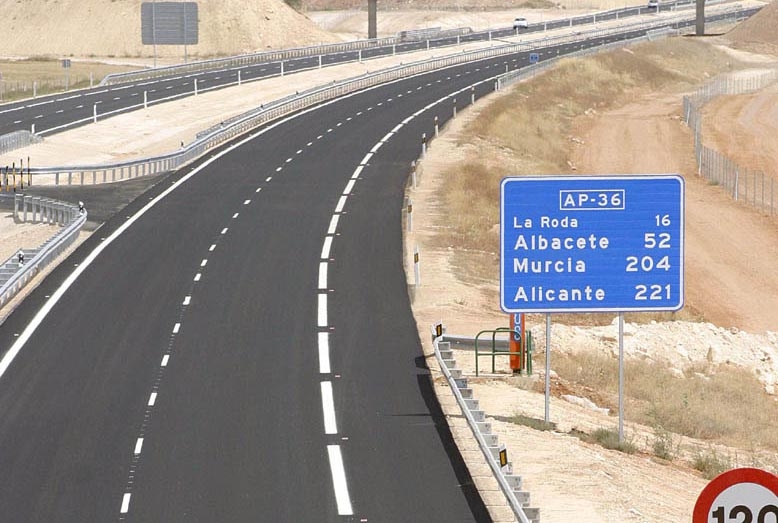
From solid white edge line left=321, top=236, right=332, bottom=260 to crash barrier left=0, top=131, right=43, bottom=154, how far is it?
94.9ft

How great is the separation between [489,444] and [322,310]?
13850 millimetres

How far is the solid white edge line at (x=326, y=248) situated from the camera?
41469mm

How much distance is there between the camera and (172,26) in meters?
114

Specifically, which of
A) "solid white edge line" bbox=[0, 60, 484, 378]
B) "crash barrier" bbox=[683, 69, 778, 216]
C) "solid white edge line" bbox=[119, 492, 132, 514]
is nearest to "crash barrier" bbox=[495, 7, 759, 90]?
"crash barrier" bbox=[683, 69, 778, 216]

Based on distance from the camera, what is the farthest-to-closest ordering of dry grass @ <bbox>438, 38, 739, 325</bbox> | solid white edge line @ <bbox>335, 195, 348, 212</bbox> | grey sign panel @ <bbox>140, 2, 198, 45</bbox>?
grey sign panel @ <bbox>140, 2, 198, 45</bbox> < solid white edge line @ <bbox>335, 195, 348, 212</bbox> < dry grass @ <bbox>438, 38, 739, 325</bbox>

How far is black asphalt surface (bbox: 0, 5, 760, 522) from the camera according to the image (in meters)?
20.7

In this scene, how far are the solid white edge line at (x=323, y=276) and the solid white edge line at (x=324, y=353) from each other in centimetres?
515

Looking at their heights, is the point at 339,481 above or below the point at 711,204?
above

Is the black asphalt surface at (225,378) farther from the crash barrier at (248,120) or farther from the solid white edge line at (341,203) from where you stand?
the crash barrier at (248,120)

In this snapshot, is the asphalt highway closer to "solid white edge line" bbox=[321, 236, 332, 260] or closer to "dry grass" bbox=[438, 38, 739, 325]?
"dry grass" bbox=[438, 38, 739, 325]

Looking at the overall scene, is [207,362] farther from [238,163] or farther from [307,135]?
[307,135]

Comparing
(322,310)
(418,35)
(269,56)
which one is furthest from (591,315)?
(418,35)

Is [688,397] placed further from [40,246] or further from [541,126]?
[541,126]

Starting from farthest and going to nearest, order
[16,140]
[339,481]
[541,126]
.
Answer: [541,126] < [16,140] < [339,481]
